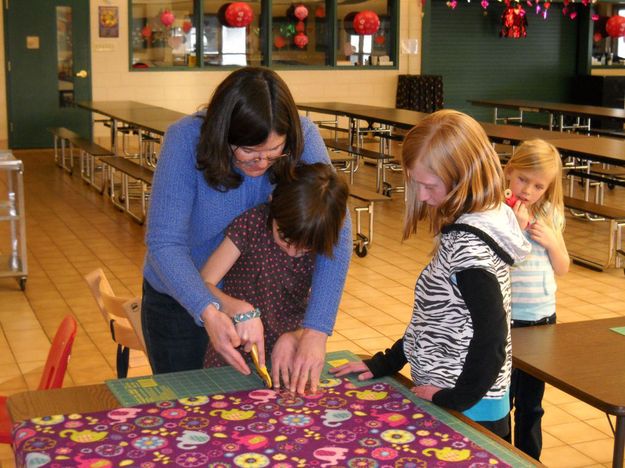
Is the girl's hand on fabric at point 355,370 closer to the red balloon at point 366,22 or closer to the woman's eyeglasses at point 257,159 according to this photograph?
the woman's eyeglasses at point 257,159

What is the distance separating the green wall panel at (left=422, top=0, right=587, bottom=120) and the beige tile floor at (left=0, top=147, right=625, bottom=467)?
246 inches

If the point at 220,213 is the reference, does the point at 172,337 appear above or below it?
below

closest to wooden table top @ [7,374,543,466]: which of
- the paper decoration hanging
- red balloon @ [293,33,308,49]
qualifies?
red balloon @ [293,33,308,49]

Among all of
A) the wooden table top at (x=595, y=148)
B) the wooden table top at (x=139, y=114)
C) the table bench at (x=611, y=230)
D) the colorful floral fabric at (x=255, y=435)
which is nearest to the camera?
the colorful floral fabric at (x=255, y=435)

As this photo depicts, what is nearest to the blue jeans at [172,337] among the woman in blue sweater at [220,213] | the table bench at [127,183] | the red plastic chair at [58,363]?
the woman in blue sweater at [220,213]

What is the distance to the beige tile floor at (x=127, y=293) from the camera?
3.82m

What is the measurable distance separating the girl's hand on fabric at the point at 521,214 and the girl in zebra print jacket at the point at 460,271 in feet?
3.46

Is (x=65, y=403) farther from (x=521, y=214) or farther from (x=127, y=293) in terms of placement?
(x=127, y=293)

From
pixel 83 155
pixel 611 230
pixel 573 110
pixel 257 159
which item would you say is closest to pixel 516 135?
pixel 611 230

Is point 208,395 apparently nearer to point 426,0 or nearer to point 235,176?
point 235,176

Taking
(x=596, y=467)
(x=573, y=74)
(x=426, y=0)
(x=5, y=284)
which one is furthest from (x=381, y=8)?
(x=596, y=467)

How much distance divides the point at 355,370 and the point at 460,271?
13.4 inches

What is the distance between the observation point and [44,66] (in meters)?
12.4

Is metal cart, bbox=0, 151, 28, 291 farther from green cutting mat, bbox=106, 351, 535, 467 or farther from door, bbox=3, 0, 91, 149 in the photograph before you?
door, bbox=3, 0, 91, 149
